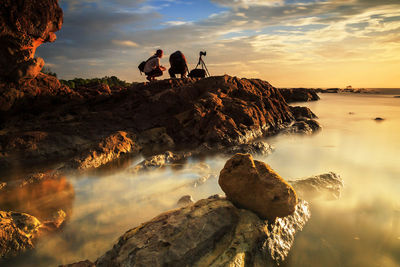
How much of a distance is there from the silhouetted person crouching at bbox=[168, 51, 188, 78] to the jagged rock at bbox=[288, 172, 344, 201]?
1327 cm

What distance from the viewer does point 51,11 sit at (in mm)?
11797

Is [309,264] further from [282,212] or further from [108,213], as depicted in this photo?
Result: [108,213]

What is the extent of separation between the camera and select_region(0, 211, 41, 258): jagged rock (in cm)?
394

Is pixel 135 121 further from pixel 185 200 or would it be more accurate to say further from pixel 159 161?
pixel 185 200

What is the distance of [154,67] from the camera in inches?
649

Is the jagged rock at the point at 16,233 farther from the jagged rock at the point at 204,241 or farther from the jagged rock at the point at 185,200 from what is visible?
the jagged rock at the point at 185,200

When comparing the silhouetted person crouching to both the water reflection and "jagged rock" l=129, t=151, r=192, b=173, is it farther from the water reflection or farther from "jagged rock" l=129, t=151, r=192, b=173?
the water reflection

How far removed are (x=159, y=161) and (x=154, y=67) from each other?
1032 cm

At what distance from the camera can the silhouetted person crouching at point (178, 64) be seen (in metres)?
16.8

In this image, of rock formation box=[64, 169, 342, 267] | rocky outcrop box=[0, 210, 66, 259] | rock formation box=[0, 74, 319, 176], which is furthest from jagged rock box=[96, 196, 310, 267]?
rock formation box=[0, 74, 319, 176]

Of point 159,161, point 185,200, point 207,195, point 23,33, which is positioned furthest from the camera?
point 23,33

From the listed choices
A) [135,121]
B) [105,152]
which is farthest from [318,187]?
[135,121]

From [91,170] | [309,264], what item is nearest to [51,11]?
[91,170]

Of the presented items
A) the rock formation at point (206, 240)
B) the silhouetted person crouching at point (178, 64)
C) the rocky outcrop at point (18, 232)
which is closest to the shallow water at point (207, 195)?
the rocky outcrop at point (18, 232)
